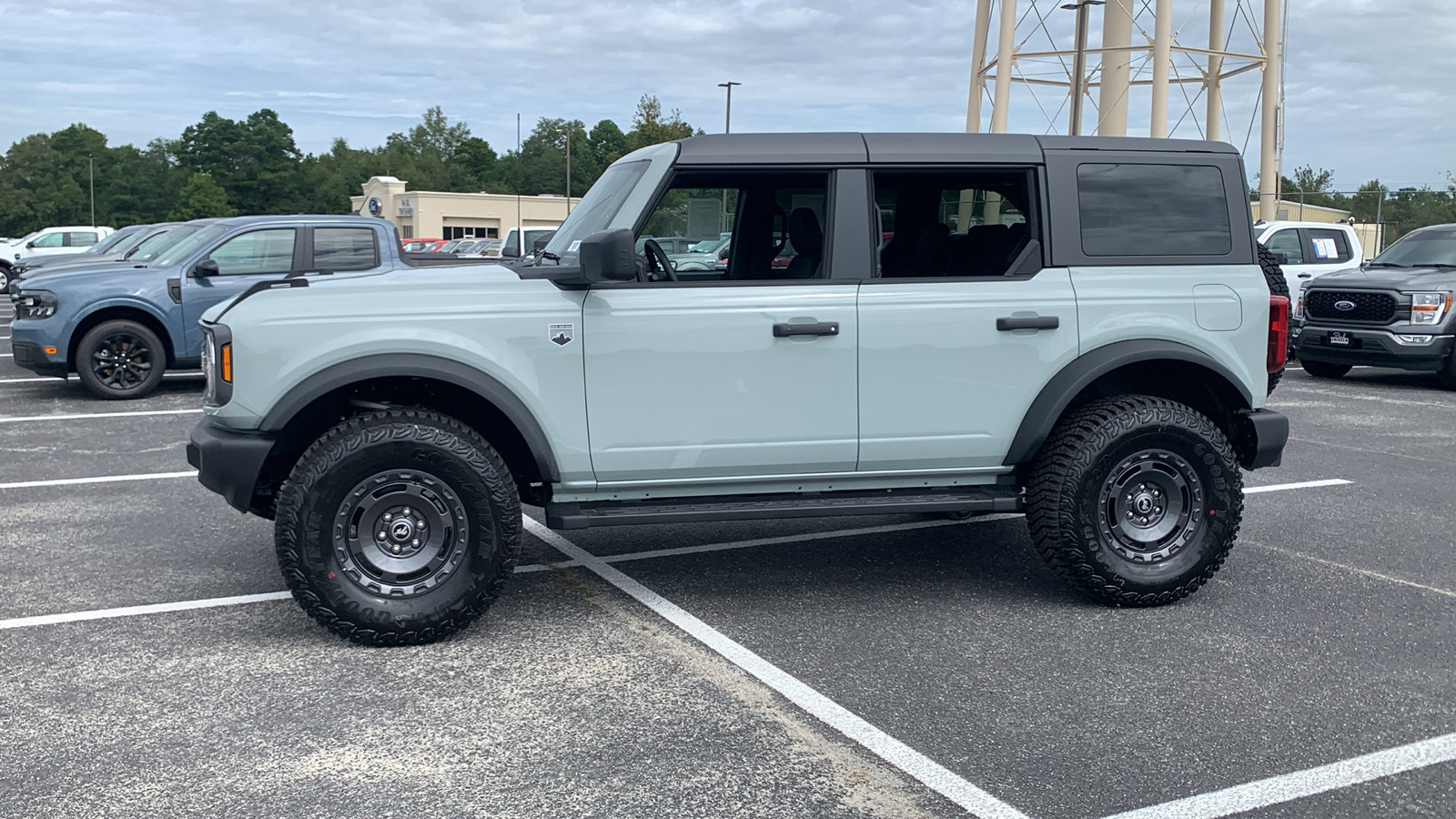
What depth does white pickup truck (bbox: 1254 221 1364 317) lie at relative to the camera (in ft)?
53.2

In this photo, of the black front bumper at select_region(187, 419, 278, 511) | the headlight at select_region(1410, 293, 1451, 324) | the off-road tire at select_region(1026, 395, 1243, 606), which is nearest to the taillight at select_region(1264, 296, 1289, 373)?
the off-road tire at select_region(1026, 395, 1243, 606)

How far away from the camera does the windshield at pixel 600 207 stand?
17.4 feet

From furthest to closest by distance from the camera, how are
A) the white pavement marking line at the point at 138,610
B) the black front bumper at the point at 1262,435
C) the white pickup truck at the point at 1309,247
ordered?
the white pickup truck at the point at 1309,247 < the black front bumper at the point at 1262,435 < the white pavement marking line at the point at 138,610

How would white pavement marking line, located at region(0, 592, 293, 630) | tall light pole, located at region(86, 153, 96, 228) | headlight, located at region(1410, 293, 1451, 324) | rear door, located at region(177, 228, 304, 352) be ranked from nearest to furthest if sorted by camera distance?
1. white pavement marking line, located at region(0, 592, 293, 630)
2. rear door, located at region(177, 228, 304, 352)
3. headlight, located at region(1410, 293, 1451, 324)
4. tall light pole, located at region(86, 153, 96, 228)

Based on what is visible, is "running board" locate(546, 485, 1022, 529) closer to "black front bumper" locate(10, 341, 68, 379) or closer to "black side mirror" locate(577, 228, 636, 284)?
"black side mirror" locate(577, 228, 636, 284)

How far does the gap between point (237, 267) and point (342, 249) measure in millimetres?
1104

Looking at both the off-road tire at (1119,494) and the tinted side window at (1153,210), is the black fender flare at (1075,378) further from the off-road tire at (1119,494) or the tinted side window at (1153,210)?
the tinted side window at (1153,210)

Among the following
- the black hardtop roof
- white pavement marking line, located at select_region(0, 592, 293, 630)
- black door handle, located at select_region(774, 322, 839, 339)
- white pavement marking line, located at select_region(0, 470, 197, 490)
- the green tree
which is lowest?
white pavement marking line, located at select_region(0, 592, 293, 630)

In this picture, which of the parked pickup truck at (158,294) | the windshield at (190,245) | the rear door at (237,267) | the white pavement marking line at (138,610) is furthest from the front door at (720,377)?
the windshield at (190,245)

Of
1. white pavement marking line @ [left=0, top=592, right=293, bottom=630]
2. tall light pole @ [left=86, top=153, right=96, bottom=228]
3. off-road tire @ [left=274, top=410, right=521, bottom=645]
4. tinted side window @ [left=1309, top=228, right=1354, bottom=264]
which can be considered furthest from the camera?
tall light pole @ [left=86, top=153, right=96, bottom=228]

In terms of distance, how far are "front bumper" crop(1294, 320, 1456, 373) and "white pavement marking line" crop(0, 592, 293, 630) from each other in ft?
40.9

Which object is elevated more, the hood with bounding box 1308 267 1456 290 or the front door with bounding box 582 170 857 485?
the hood with bounding box 1308 267 1456 290

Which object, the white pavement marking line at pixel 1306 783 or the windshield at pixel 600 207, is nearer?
the white pavement marking line at pixel 1306 783

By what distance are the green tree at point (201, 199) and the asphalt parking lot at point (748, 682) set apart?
114727 mm
